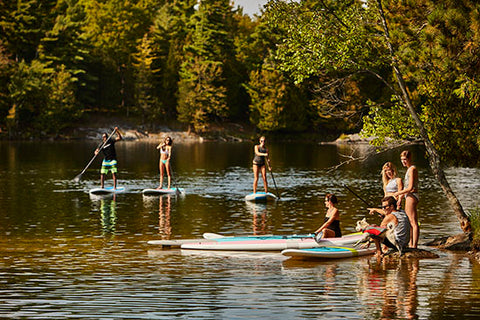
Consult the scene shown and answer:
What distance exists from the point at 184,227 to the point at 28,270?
6.84 meters

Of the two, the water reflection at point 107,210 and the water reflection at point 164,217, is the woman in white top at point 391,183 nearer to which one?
the water reflection at point 164,217

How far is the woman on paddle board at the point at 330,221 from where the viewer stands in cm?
1731

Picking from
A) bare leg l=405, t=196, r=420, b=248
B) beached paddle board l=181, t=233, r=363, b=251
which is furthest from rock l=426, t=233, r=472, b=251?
beached paddle board l=181, t=233, r=363, b=251

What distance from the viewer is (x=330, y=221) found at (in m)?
17.5

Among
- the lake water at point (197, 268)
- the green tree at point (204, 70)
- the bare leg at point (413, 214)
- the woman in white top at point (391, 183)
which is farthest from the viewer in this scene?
the green tree at point (204, 70)

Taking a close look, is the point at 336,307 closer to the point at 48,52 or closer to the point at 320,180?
the point at 320,180

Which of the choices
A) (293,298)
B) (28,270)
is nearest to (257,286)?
(293,298)

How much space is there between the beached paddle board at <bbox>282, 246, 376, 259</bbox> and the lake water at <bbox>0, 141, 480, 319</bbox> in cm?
19

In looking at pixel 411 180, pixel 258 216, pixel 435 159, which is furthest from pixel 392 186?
pixel 258 216

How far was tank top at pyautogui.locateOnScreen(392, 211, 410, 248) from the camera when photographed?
15820mm

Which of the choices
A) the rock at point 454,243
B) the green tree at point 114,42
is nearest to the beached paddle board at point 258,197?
the rock at point 454,243

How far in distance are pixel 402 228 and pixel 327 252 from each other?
1706 millimetres

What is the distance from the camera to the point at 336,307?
40.1 feet

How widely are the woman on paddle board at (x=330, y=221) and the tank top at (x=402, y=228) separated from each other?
1822 millimetres
